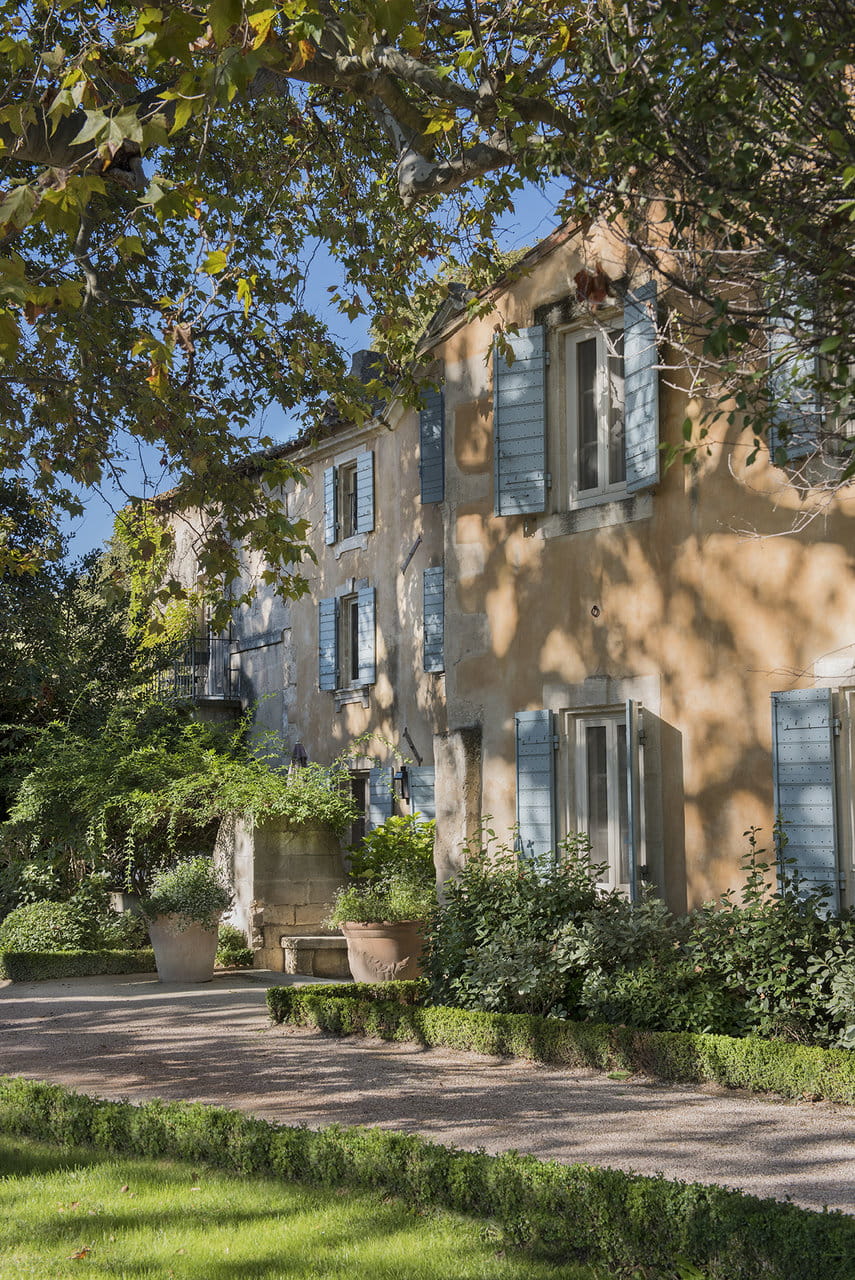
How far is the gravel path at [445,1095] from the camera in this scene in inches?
259

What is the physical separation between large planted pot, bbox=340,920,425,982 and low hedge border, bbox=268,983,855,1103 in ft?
4.39

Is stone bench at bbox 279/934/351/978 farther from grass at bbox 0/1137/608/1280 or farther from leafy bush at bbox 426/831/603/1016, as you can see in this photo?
grass at bbox 0/1137/608/1280

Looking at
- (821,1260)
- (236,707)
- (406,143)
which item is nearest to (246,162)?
(406,143)

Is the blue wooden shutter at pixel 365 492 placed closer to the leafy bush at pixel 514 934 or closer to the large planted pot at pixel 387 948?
the large planted pot at pixel 387 948

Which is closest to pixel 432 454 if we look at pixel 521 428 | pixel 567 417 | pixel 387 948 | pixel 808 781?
pixel 521 428

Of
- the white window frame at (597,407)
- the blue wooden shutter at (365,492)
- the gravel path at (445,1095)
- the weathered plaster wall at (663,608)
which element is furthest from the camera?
the blue wooden shutter at (365,492)

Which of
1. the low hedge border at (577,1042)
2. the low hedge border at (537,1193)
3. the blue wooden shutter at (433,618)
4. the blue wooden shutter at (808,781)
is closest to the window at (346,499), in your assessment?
the blue wooden shutter at (433,618)

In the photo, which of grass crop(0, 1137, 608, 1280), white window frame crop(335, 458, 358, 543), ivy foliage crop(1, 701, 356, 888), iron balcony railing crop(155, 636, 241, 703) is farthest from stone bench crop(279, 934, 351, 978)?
iron balcony railing crop(155, 636, 241, 703)

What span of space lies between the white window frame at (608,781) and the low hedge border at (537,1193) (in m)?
4.89

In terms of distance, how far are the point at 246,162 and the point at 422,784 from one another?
927 cm

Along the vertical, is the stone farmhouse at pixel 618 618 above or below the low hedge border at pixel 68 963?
above

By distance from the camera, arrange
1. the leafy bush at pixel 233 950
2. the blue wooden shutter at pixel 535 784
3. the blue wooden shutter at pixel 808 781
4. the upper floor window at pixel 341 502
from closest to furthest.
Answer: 1. the blue wooden shutter at pixel 808 781
2. the blue wooden shutter at pixel 535 784
3. the leafy bush at pixel 233 950
4. the upper floor window at pixel 341 502

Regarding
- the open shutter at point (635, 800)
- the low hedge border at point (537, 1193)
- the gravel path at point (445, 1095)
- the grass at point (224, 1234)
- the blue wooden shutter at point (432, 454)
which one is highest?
the blue wooden shutter at point (432, 454)

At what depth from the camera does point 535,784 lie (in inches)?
455
